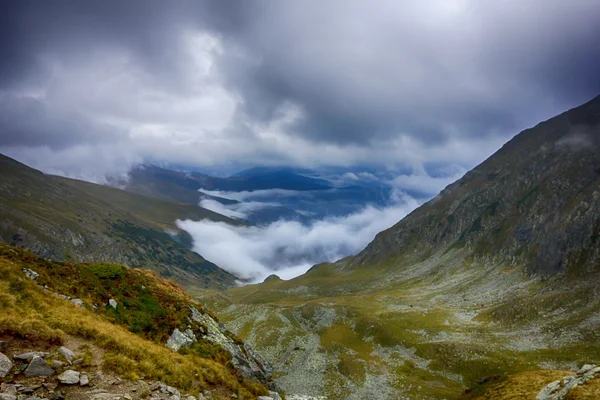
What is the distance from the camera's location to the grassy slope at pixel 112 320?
706 inches

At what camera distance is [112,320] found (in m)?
26.3

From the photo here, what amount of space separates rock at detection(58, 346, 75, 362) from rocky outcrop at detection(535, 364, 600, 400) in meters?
33.0

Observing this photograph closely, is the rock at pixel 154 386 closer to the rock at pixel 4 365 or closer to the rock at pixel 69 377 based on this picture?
the rock at pixel 69 377

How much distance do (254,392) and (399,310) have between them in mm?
117427

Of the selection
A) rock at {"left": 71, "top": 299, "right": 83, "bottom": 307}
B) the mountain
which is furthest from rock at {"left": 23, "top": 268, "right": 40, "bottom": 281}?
the mountain

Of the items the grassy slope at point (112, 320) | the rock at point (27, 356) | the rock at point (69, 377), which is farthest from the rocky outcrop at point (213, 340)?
the rock at point (27, 356)

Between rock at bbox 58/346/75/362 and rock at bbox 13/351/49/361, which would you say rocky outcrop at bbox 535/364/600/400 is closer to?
rock at bbox 58/346/75/362

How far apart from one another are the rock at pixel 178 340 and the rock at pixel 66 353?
11.7 meters

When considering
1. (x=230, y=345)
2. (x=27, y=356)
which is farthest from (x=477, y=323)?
(x=27, y=356)

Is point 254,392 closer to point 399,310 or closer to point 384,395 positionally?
point 384,395

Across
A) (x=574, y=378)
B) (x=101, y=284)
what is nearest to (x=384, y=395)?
(x=574, y=378)

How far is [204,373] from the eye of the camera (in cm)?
2245

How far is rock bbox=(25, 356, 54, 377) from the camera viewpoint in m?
14.6

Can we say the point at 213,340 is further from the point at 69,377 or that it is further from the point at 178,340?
Answer: the point at 69,377
